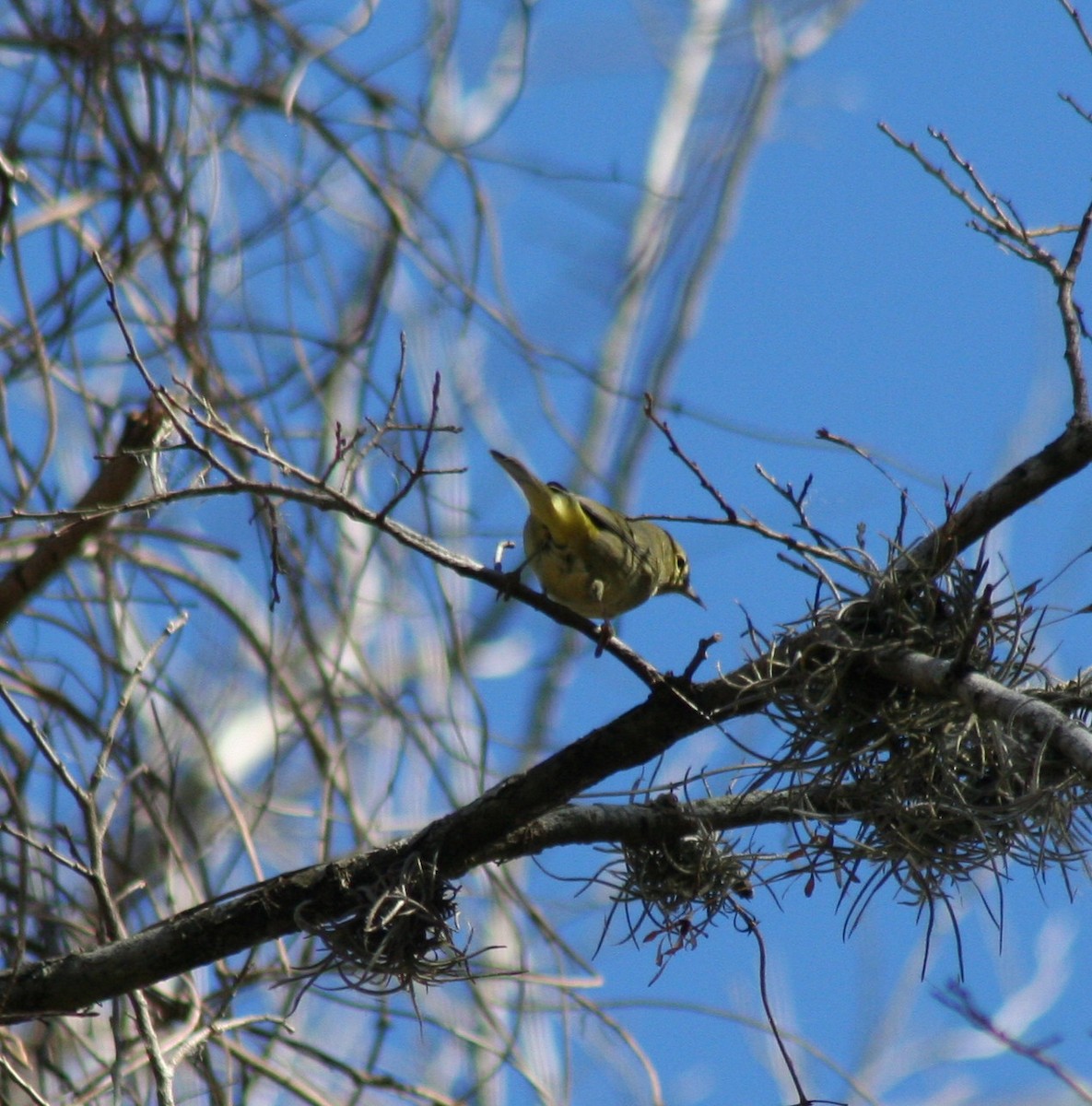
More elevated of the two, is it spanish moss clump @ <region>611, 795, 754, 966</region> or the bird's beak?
the bird's beak

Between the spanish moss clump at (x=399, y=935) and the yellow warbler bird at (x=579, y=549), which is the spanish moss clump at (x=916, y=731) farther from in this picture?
the yellow warbler bird at (x=579, y=549)

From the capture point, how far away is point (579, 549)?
4.69 m

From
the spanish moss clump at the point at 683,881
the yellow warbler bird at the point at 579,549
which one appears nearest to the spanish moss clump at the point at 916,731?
the spanish moss clump at the point at 683,881

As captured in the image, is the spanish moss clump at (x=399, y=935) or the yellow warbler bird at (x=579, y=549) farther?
the yellow warbler bird at (x=579, y=549)

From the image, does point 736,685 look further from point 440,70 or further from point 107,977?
point 440,70

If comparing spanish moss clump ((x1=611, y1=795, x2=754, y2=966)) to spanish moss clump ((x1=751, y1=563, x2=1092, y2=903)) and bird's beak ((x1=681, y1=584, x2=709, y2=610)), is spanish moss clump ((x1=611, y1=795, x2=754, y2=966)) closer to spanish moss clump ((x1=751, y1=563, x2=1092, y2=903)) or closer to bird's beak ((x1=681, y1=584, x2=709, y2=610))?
spanish moss clump ((x1=751, y1=563, x2=1092, y2=903))

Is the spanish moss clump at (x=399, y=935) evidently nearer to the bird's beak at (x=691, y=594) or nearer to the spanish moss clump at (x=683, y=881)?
the spanish moss clump at (x=683, y=881)

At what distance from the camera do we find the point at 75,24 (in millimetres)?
4547

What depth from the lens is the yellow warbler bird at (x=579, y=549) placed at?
A: 4664mm

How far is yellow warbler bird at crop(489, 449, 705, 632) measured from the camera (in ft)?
15.3

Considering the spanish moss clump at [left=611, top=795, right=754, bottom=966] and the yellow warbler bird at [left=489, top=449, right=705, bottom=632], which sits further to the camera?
the yellow warbler bird at [left=489, top=449, right=705, bottom=632]

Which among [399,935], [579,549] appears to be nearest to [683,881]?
[399,935]

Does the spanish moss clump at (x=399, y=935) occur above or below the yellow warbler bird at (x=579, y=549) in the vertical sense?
below

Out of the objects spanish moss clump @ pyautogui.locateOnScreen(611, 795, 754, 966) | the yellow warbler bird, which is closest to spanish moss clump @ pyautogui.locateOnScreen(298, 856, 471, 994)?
spanish moss clump @ pyautogui.locateOnScreen(611, 795, 754, 966)
